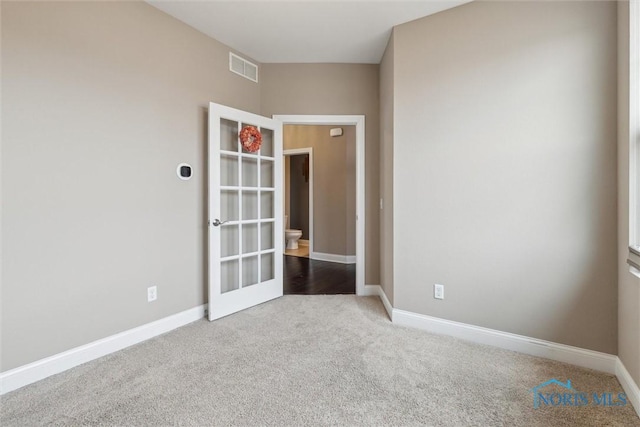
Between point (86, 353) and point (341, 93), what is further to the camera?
point (341, 93)

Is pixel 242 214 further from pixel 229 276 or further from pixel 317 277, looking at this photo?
pixel 317 277

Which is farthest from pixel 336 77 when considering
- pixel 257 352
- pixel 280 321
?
pixel 257 352

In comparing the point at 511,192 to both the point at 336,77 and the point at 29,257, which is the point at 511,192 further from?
the point at 29,257

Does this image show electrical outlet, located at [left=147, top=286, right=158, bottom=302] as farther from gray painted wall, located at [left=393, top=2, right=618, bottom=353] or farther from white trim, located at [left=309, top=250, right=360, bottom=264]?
white trim, located at [left=309, top=250, right=360, bottom=264]

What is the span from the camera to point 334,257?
5543mm

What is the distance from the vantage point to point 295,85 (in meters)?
3.51

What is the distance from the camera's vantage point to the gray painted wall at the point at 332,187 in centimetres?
537

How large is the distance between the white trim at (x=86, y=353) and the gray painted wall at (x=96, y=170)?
46 mm

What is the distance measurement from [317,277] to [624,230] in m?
3.31

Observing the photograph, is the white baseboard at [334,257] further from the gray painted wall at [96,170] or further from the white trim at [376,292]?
the gray painted wall at [96,170]

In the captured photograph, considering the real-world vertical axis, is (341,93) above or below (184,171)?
above

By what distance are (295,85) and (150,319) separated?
279 centimetres

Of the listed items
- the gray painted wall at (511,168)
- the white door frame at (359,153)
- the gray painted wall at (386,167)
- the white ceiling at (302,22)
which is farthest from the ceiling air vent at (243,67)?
the gray painted wall at (511,168)
